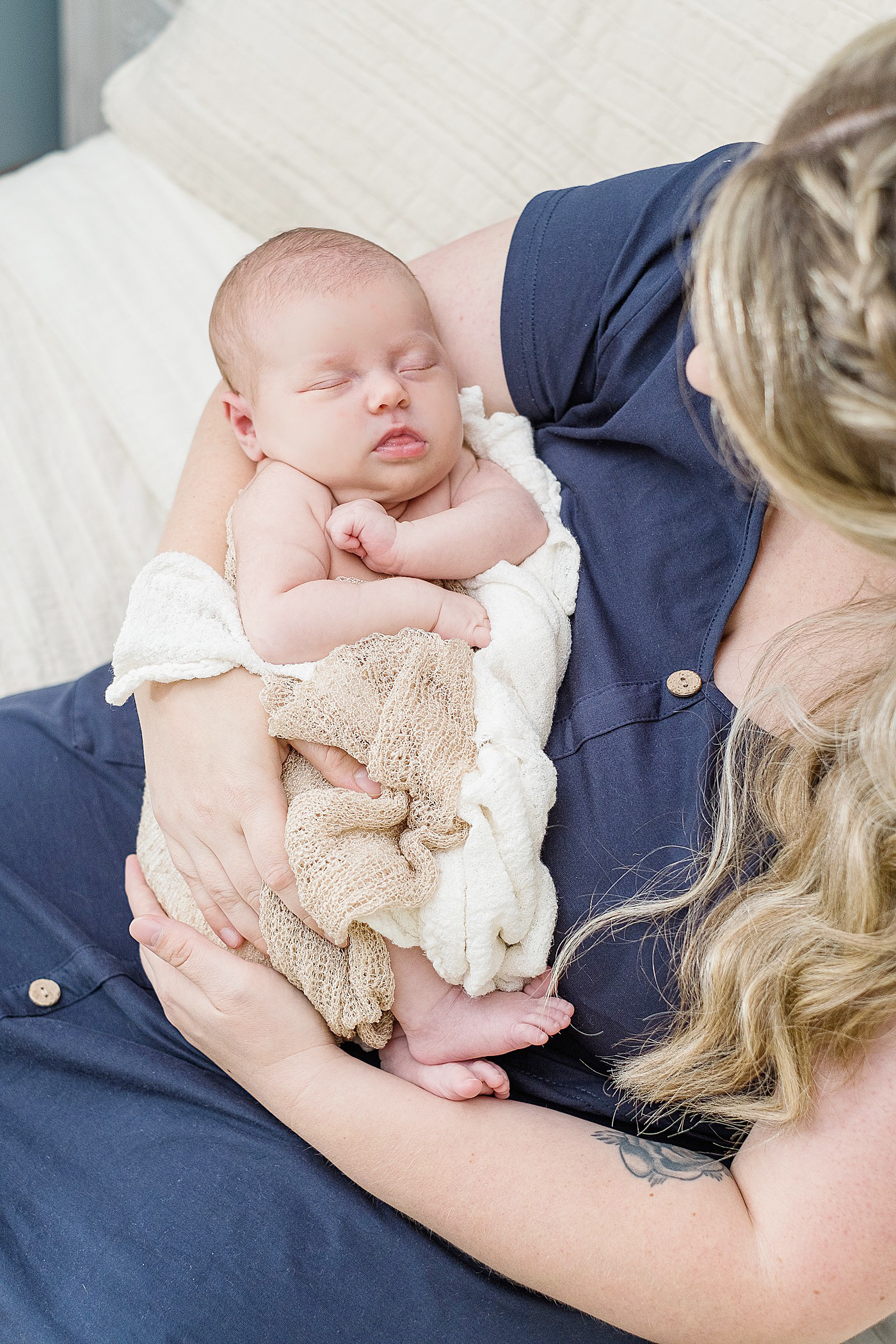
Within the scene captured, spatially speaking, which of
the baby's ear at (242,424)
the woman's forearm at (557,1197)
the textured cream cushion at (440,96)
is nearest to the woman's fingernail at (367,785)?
the woman's forearm at (557,1197)

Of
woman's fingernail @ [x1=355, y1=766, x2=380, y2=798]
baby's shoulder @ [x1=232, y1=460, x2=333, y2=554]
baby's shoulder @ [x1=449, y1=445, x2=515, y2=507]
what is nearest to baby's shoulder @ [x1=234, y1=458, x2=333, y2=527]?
baby's shoulder @ [x1=232, y1=460, x2=333, y2=554]

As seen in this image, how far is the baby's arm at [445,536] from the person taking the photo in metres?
0.90

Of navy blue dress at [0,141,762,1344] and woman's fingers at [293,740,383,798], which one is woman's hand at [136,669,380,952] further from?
navy blue dress at [0,141,762,1344]

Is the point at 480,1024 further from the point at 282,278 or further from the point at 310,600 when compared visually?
the point at 282,278

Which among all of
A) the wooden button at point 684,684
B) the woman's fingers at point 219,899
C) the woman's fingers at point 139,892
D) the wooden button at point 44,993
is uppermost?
the wooden button at point 684,684

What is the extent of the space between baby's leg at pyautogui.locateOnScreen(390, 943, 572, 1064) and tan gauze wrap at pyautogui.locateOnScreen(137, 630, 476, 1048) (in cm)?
2

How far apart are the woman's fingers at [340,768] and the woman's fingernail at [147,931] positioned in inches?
7.9

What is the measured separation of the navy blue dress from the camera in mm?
784

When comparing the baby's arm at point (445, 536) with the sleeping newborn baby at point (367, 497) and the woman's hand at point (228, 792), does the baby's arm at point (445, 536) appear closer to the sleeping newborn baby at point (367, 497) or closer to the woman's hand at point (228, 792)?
the sleeping newborn baby at point (367, 497)

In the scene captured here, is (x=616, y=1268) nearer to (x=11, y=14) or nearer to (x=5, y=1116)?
(x=5, y=1116)

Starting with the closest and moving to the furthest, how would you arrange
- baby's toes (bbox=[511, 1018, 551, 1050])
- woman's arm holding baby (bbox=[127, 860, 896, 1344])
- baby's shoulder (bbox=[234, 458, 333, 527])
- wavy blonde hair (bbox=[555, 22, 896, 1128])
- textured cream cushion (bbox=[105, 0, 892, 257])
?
wavy blonde hair (bbox=[555, 22, 896, 1128]) < woman's arm holding baby (bbox=[127, 860, 896, 1344]) < baby's toes (bbox=[511, 1018, 551, 1050]) < baby's shoulder (bbox=[234, 458, 333, 527]) < textured cream cushion (bbox=[105, 0, 892, 257])

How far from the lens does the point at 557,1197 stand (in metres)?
0.76

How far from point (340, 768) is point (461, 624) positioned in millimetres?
156

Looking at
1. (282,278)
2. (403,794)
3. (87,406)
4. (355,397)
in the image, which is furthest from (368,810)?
(87,406)
